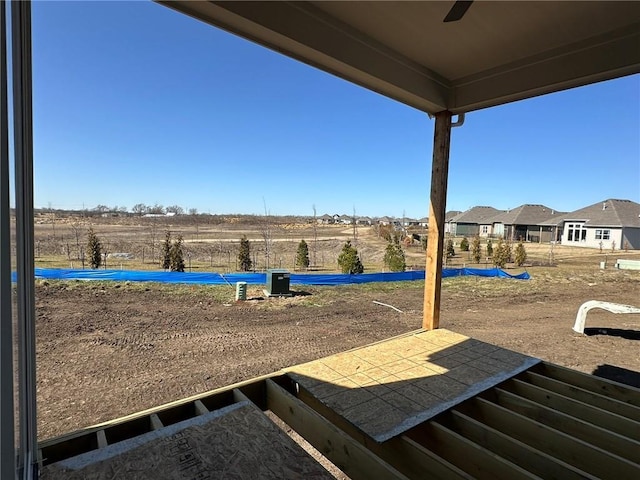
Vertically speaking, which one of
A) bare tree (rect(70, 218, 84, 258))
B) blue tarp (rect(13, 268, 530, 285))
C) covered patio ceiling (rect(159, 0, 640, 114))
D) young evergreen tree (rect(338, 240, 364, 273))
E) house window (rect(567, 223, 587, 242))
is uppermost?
covered patio ceiling (rect(159, 0, 640, 114))

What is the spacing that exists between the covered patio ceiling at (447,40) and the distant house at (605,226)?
28.2 m

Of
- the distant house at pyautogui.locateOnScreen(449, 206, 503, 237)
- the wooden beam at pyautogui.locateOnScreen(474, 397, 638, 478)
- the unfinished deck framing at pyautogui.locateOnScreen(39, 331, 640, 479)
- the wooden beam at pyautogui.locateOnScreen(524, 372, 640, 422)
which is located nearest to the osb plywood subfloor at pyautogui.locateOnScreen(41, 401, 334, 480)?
the unfinished deck framing at pyautogui.locateOnScreen(39, 331, 640, 479)

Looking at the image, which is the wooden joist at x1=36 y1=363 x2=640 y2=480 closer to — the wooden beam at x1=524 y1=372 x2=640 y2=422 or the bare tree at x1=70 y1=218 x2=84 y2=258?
the wooden beam at x1=524 y1=372 x2=640 y2=422

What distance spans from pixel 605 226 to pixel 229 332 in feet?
98.5

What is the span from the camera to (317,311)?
7.76 metres

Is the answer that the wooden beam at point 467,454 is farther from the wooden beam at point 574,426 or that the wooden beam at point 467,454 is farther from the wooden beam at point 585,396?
the wooden beam at point 585,396

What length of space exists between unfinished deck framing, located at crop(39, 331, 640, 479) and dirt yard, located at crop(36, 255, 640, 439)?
1.77 m

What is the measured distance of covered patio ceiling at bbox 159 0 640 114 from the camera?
2178 mm

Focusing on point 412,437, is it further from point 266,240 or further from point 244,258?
point 266,240

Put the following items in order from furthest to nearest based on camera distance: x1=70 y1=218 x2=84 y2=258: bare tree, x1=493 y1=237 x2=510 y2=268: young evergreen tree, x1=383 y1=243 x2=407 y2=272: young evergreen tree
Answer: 1. x1=493 y1=237 x2=510 y2=268: young evergreen tree
2. x1=70 y1=218 x2=84 y2=258: bare tree
3. x1=383 y1=243 x2=407 y2=272: young evergreen tree

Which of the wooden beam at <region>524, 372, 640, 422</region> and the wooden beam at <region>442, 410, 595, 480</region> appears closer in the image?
the wooden beam at <region>442, 410, 595, 480</region>

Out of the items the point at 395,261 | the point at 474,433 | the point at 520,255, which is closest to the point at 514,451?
the point at 474,433

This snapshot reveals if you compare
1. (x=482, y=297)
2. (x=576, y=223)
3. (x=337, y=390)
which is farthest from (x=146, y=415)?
(x=576, y=223)

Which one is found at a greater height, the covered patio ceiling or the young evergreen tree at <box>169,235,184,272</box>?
the covered patio ceiling
